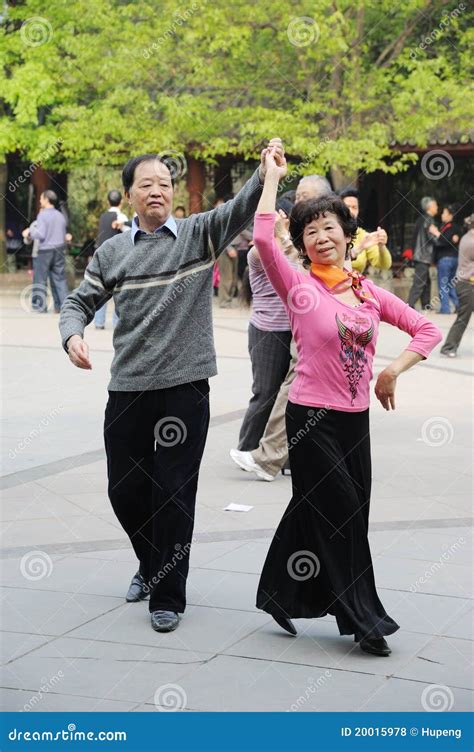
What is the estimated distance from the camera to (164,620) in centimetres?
469

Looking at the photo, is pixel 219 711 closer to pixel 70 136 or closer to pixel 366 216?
pixel 70 136

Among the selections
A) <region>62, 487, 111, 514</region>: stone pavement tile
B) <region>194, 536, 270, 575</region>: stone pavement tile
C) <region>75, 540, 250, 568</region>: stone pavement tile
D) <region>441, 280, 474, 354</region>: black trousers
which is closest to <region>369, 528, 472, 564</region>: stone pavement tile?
<region>194, 536, 270, 575</region>: stone pavement tile

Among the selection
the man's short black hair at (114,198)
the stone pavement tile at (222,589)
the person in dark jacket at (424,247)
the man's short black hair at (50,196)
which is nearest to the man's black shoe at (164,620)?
Result: the stone pavement tile at (222,589)

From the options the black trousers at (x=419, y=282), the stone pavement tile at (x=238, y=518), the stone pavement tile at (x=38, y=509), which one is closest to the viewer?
the stone pavement tile at (x=238, y=518)

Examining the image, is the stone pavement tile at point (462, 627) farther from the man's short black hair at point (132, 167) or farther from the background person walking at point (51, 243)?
the background person walking at point (51, 243)

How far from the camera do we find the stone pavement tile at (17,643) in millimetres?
4387

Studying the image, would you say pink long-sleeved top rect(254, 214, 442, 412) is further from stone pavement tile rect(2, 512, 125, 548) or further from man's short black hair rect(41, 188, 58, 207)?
man's short black hair rect(41, 188, 58, 207)

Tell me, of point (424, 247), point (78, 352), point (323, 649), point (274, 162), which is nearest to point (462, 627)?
point (323, 649)

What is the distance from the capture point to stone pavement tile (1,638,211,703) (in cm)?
404

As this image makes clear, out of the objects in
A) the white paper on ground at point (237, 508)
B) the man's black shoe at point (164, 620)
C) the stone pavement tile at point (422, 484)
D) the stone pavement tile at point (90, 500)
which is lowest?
the stone pavement tile at point (90, 500)

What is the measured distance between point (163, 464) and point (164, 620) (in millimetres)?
586

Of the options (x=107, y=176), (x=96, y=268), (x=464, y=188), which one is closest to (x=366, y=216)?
(x=464, y=188)

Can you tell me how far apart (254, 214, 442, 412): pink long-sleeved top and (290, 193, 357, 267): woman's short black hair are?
186 mm

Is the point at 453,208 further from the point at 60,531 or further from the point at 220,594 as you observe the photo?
the point at 220,594
